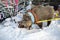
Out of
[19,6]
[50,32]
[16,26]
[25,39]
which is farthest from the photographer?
[19,6]

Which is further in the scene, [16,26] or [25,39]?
[16,26]

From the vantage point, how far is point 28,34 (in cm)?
136

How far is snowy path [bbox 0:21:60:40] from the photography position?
128cm

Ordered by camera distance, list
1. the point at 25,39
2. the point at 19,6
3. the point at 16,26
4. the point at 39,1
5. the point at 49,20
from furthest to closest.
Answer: the point at 39,1, the point at 19,6, the point at 49,20, the point at 16,26, the point at 25,39

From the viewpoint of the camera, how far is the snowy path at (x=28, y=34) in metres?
1.28

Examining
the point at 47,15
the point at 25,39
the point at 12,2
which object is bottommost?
the point at 25,39

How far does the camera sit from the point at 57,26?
1578mm

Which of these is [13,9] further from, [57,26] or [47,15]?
[57,26]

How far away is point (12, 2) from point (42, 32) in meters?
0.64

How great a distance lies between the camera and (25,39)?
125cm

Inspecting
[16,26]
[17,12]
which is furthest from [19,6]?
[16,26]

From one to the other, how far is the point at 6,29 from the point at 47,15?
22.8 inches

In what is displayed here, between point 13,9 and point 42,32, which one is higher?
point 13,9

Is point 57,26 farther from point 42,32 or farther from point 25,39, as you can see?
point 25,39
